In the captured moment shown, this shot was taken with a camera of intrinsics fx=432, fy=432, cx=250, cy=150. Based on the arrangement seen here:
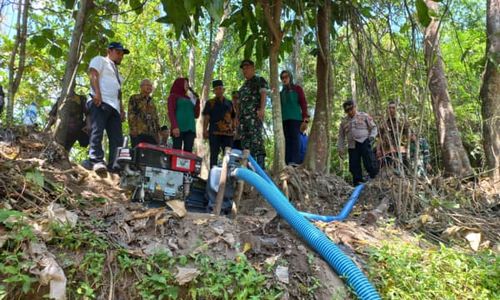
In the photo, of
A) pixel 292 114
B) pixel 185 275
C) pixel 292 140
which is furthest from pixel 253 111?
pixel 185 275

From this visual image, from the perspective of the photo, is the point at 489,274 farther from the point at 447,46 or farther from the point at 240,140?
the point at 447,46

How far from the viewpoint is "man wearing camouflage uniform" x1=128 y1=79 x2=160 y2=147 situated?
539cm

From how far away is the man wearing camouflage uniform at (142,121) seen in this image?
539 cm

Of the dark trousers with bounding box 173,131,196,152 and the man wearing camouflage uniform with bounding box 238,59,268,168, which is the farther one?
the dark trousers with bounding box 173,131,196,152

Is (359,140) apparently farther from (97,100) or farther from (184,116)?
(97,100)

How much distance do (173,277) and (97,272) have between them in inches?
16.9

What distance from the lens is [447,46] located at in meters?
12.7

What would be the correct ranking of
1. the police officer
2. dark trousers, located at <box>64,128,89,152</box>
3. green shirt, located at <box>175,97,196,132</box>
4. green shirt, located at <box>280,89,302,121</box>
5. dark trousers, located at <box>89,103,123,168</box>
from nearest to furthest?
dark trousers, located at <box>89,103,123,168</box>, dark trousers, located at <box>64,128,89,152</box>, green shirt, located at <box>175,97,196,132</box>, green shirt, located at <box>280,89,302,121</box>, the police officer

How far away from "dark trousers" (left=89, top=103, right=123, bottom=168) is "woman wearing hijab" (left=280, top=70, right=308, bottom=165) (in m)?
2.13

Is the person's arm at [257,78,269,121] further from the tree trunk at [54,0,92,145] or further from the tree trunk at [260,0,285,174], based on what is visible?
the tree trunk at [54,0,92,145]

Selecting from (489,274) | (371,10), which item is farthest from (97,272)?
(371,10)

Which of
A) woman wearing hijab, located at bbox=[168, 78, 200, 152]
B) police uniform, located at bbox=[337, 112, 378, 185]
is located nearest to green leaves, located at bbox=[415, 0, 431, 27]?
police uniform, located at bbox=[337, 112, 378, 185]

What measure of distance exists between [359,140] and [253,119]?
1.68m

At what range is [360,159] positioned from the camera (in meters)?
6.09
